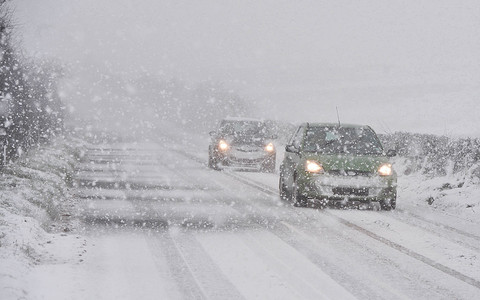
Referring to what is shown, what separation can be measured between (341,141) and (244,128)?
9268mm

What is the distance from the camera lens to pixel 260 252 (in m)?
7.61

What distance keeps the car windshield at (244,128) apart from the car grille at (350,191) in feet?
32.4

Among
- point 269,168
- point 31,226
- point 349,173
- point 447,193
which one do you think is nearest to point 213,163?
point 269,168

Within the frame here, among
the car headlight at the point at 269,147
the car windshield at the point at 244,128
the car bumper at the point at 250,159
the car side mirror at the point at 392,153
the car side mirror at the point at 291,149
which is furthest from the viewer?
the car windshield at the point at 244,128

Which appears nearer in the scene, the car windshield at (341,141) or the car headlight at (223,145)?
the car windshield at (341,141)

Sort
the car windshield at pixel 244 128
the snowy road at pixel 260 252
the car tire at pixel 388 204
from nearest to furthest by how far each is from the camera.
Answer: the snowy road at pixel 260 252
the car tire at pixel 388 204
the car windshield at pixel 244 128

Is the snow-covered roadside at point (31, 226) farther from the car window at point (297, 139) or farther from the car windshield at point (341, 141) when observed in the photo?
the car windshield at point (341, 141)

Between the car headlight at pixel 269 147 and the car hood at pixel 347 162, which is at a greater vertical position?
the car hood at pixel 347 162

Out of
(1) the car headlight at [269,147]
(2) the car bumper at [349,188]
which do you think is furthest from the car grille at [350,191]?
(1) the car headlight at [269,147]

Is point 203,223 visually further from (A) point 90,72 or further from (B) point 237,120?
(A) point 90,72

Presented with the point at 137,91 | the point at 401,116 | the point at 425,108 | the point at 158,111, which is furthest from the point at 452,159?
the point at 137,91

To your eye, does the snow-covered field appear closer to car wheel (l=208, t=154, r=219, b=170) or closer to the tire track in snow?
the tire track in snow

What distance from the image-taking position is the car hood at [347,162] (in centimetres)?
1178

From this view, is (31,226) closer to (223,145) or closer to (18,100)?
(18,100)
